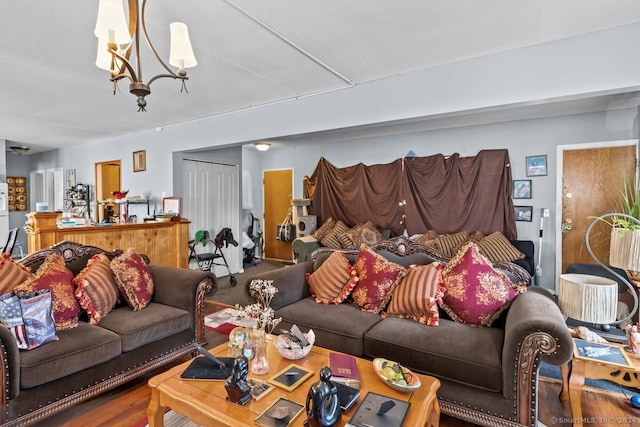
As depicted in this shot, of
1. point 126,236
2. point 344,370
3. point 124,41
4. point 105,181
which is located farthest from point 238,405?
point 105,181

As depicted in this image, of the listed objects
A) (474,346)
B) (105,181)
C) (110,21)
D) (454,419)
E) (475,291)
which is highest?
(110,21)

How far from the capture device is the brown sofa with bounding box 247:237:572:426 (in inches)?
69.4

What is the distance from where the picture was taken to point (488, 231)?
5.11 meters

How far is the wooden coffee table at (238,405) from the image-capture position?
56.7 inches

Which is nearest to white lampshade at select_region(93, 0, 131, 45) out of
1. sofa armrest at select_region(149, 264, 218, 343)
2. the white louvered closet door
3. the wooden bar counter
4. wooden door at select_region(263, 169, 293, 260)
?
sofa armrest at select_region(149, 264, 218, 343)

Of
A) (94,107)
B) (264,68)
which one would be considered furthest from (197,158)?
(264,68)

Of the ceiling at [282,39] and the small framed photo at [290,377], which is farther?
the ceiling at [282,39]

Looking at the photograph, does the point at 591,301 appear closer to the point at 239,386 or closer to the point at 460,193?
the point at 239,386

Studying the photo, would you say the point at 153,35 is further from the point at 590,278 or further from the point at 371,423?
the point at 590,278

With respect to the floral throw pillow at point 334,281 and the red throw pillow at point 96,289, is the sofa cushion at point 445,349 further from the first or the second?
the red throw pillow at point 96,289

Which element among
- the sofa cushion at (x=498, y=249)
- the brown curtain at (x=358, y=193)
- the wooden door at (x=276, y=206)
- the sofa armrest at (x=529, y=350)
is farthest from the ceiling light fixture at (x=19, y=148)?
the sofa armrest at (x=529, y=350)

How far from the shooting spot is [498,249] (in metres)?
4.70

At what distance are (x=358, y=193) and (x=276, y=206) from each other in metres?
2.32

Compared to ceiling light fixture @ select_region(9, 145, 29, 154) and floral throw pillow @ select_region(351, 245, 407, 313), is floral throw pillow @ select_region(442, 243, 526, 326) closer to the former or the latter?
floral throw pillow @ select_region(351, 245, 407, 313)
